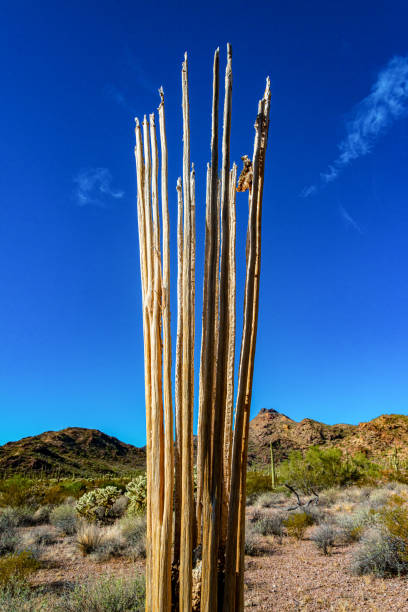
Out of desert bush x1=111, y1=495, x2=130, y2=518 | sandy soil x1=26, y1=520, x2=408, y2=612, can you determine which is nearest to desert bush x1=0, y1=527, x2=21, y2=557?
sandy soil x1=26, y1=520, x2=408, y2=612

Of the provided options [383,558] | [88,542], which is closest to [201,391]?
[383,558]

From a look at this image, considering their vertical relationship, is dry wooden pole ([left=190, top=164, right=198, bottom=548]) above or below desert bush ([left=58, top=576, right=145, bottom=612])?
above

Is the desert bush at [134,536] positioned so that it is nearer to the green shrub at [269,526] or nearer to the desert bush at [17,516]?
the green shrub at [269,526]

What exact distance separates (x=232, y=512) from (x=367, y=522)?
9262 millimetres

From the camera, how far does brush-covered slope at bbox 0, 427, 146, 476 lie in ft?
114

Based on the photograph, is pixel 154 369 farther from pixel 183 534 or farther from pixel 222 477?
pixel 183 534

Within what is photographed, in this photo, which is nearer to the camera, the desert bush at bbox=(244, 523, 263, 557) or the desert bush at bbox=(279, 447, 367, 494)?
the desert bush at bbox=(244, 523, 263, 557)

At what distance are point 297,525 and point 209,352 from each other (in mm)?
10142

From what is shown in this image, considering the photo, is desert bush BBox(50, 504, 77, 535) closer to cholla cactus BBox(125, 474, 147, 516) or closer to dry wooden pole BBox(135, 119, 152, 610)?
cholla cactus BBox(125, 474, 147, 516)

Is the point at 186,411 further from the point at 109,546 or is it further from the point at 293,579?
the point at 109,546

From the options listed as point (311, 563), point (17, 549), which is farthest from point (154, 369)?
point (17, 549)

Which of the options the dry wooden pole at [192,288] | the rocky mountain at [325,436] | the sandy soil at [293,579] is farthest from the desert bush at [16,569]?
the rocky mountain at [325,436]

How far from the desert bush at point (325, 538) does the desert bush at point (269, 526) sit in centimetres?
111

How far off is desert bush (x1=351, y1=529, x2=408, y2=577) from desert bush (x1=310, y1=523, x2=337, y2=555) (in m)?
1.33
